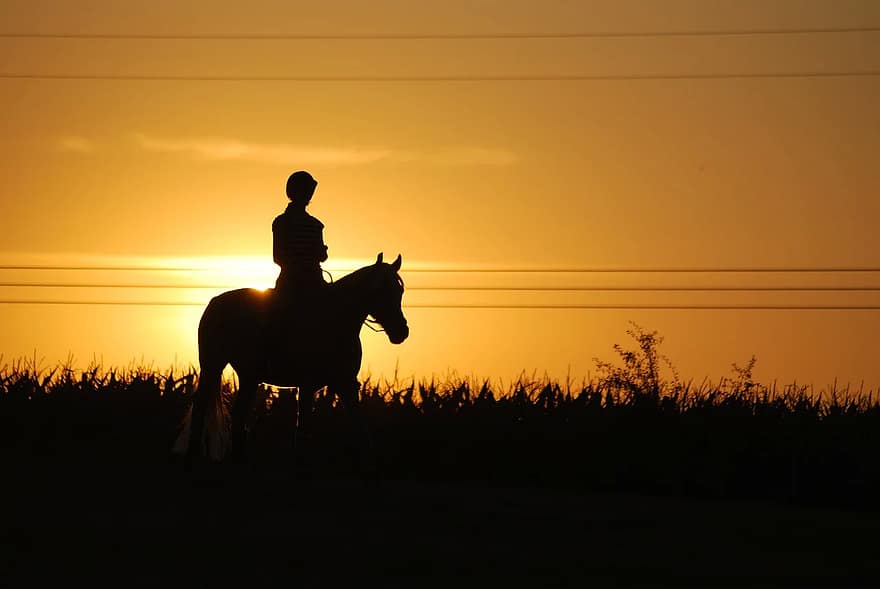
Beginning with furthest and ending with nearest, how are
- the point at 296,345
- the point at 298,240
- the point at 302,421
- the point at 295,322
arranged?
the point at 302,421, the point at 296,345, the point at 295,322, the point at 298,240

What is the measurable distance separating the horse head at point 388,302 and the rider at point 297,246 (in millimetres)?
563

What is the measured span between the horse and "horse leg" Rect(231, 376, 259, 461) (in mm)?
10

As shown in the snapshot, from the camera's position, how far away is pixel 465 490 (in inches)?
578

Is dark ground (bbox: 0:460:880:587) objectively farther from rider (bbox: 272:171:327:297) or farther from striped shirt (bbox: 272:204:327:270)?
striped shirt (bbox: 272:204:327:270)

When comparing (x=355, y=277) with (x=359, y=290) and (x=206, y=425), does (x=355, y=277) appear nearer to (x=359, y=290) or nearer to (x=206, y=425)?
(x=359, y=290)

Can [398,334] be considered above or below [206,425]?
above

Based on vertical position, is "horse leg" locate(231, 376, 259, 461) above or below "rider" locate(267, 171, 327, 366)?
below

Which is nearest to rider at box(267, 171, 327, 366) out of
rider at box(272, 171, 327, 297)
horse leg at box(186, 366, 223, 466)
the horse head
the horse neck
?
rider at box(272, 171, 327, 297)

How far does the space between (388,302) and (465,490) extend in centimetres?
216

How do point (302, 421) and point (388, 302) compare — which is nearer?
point (388, 302)

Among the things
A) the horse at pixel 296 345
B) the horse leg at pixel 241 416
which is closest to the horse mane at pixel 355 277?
the horse at pixel 296 345

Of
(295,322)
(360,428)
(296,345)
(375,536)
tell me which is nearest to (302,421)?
(360,428)

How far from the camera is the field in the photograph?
9992 millimetres

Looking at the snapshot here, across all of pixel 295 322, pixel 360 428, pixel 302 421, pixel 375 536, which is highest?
pixel 295 322
